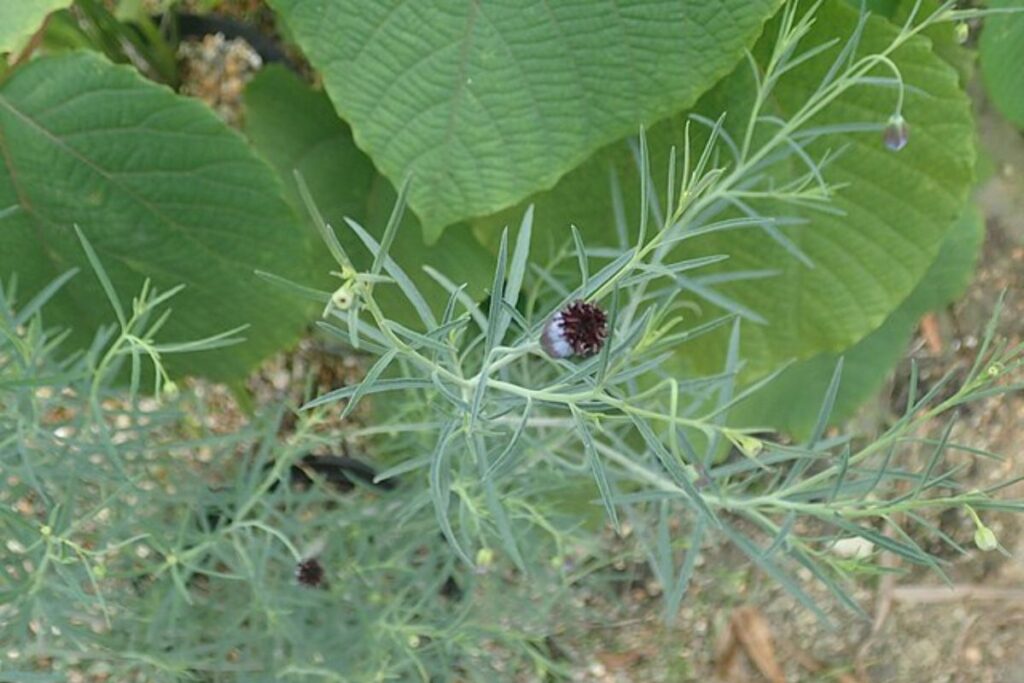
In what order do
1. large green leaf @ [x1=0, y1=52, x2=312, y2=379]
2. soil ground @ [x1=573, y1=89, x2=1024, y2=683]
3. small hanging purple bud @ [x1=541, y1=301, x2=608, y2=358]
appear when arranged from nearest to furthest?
1. small hanging purple bud @ [x1=541, y1=301, x2=608, y2=358]
2. large green leaf @ [x1=0, y1=52, x2=312, y2=379]
3. soil ground @ [x1=573, y1=89, x2=1024, y2=683]

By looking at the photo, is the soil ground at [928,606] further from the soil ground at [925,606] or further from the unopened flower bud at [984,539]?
the unopened flower bud at [984,539]

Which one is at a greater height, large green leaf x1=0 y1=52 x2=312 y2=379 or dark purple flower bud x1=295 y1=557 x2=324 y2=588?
large green leaf x1=0 y1=52 x2=312 y2=379

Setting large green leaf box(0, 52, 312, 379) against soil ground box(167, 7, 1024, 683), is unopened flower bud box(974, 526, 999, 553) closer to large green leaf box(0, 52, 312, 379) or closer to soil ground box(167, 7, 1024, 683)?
large green leaf box(0, 52, 312, 379)

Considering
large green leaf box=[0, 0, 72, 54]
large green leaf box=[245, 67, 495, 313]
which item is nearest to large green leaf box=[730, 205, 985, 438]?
large green leaf box=[245, 67, 495, 313]

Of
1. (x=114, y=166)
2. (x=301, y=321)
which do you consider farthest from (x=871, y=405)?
(x=114, y=166)

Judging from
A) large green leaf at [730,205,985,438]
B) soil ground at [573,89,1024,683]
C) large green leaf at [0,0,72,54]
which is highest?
large green leaf at [0,0,72,54]

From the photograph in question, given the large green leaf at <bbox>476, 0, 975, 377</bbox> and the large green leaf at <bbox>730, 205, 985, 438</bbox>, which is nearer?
the large green leaf at <bbox>476, 0, 975, 377</bbox>

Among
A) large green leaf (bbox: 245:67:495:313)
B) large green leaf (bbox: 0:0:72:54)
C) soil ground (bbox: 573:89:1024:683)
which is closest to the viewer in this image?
large green leaf (bbox: 0:0:72:54)

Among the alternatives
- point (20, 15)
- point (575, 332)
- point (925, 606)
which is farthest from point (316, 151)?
point (925, 606)

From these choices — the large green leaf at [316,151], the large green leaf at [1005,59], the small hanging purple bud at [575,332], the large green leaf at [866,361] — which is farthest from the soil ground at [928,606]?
the small hanging purple bud at [575,332]
